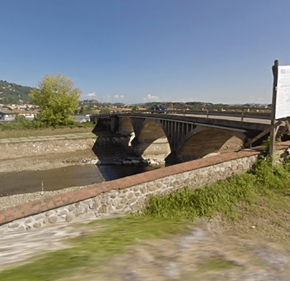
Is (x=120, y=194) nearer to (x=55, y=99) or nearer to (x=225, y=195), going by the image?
(x=225, y=195)

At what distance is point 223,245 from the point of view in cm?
444

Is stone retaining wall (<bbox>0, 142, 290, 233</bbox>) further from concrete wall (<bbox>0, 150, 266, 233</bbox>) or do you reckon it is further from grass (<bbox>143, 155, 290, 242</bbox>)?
grass (<bbox>143, 155, 290, 242</bbox>)

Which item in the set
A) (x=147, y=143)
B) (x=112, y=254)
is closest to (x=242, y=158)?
(x=112, y=254)

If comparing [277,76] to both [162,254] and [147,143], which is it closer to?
[162,254]

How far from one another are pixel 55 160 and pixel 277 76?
3194 centimetres

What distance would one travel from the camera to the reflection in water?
67.2 ft

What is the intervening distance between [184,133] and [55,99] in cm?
3526

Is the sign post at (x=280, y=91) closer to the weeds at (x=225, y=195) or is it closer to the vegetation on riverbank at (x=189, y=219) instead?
the weeds at (x=225, y=195)

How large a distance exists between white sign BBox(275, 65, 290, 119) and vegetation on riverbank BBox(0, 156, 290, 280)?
Answer: 2377mm

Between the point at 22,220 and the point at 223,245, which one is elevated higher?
the point at 22,220

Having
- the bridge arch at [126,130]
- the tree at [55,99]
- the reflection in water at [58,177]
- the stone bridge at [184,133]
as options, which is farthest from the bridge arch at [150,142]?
the tree at [55,99]

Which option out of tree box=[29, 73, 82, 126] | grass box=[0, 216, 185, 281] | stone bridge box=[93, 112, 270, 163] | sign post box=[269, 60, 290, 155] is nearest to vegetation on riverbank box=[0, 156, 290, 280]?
grass box=[0, 216, 185, 281]

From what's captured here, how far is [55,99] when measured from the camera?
42.0 metres

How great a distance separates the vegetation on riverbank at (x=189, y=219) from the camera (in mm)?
3070
